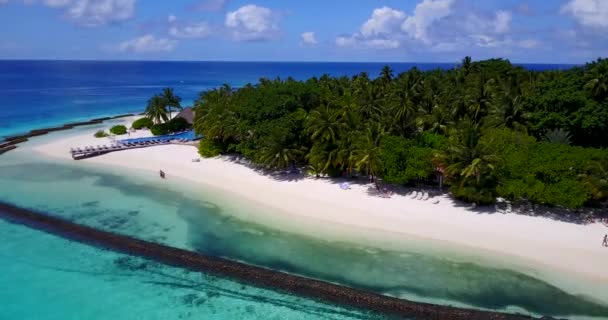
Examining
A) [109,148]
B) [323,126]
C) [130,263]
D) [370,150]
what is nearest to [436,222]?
[370,150]

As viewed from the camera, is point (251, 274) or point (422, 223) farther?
point (422, 223)

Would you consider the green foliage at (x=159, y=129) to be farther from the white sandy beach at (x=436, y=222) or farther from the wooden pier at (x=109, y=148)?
the white sandy beach at (x=436, y=222)

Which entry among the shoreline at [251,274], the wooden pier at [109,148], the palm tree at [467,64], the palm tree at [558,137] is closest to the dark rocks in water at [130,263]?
the shoreline at [251,274]

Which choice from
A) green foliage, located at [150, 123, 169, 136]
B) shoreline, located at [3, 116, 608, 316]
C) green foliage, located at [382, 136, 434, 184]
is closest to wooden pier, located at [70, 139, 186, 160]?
green foliage, located at [150, 123, 169, 136]

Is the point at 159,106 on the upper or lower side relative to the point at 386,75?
lower

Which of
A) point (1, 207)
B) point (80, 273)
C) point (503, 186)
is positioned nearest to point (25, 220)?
point (1, 207)

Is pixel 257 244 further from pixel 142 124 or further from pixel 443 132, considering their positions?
pixel 142 124

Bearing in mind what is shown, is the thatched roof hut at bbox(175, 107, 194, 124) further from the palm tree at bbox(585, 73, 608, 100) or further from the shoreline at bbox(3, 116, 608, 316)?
the palm tree at bbox(585, 73, 608, 100)
